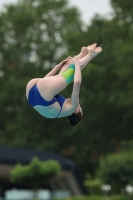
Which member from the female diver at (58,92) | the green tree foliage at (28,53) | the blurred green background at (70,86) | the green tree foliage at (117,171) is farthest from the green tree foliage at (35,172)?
the female diver at (58,92)

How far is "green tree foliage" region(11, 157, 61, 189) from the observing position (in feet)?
97.5

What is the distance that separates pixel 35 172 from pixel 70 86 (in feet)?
34.3

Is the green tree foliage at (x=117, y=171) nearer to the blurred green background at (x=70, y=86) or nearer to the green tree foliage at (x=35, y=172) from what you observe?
the green tree foliage at (x=35, y=172)

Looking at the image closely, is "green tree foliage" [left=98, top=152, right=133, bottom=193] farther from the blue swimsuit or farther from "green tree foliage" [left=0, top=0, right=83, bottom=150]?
the blue swimsuit

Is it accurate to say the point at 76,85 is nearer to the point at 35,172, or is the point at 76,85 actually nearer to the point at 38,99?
the point at 38,99

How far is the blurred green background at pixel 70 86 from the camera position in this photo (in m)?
39.7

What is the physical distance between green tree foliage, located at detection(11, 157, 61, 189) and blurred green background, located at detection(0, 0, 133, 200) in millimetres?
5769

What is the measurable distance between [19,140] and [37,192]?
11655 millimetres

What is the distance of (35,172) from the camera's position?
30031mm

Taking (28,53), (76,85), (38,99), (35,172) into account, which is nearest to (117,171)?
(35,172)

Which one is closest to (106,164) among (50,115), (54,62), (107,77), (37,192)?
(37,192)

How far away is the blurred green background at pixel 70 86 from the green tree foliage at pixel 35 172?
18.9 ft

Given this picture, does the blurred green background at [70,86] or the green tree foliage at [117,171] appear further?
the blurred green background at [70,86]

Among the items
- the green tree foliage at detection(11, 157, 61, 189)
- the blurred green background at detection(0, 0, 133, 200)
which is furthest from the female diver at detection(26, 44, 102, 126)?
the blurred green background at detection(0, 0, 133, 200)
